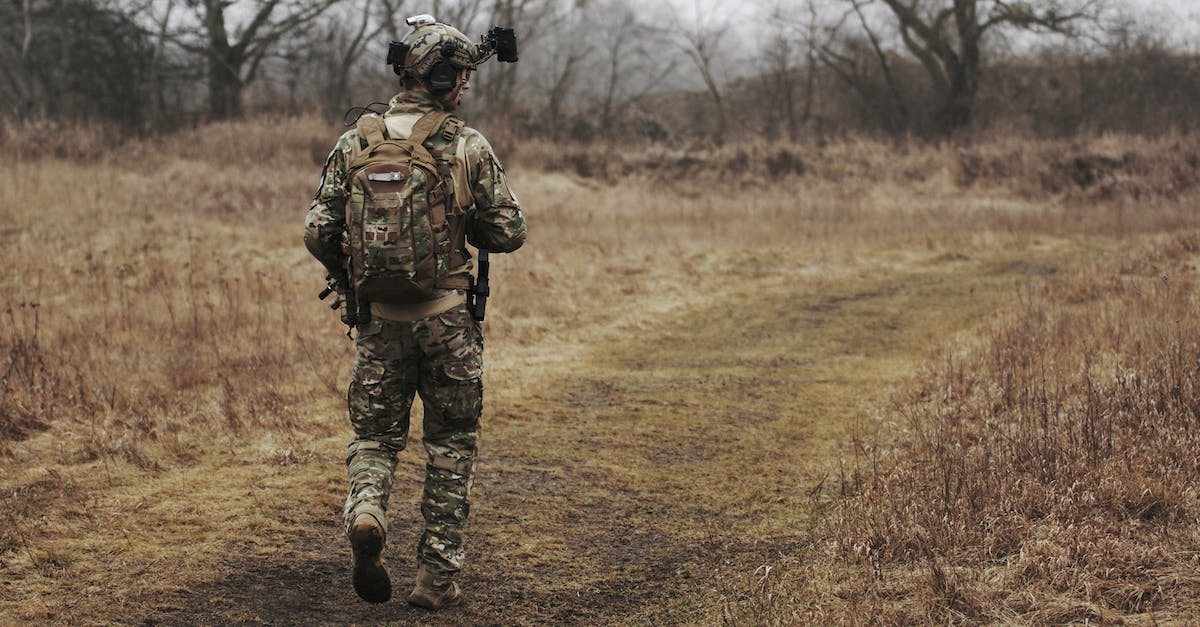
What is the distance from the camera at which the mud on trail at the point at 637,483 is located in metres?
4.06

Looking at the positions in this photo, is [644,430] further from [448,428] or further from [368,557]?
[368,557]

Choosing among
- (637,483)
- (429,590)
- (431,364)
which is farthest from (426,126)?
(637,483)

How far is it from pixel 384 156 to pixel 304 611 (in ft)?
5.59

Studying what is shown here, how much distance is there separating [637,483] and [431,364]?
6.63ft

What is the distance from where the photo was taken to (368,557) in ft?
11.5

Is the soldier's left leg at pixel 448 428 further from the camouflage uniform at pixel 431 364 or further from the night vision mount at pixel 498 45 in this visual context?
the night vision mount at pixel 498 45

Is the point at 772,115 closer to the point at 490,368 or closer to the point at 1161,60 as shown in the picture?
the point at 1161,60

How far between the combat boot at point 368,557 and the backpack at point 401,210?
2.67 ft

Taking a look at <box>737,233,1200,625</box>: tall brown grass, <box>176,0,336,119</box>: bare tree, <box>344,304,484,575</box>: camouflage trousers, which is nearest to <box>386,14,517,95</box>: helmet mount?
<box>344,304,484,575</box>: camouflage trousers

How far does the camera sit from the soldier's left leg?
390cm

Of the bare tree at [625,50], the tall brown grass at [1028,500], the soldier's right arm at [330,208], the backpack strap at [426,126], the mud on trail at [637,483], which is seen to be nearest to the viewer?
the tall brown grass at [1028,500]

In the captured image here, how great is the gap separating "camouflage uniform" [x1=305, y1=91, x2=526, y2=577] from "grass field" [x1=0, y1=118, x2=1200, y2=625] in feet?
1.42

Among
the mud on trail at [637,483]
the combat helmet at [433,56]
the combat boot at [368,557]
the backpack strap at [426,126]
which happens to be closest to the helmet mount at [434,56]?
the combat helmet at [433,56]

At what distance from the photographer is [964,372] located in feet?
23.8
